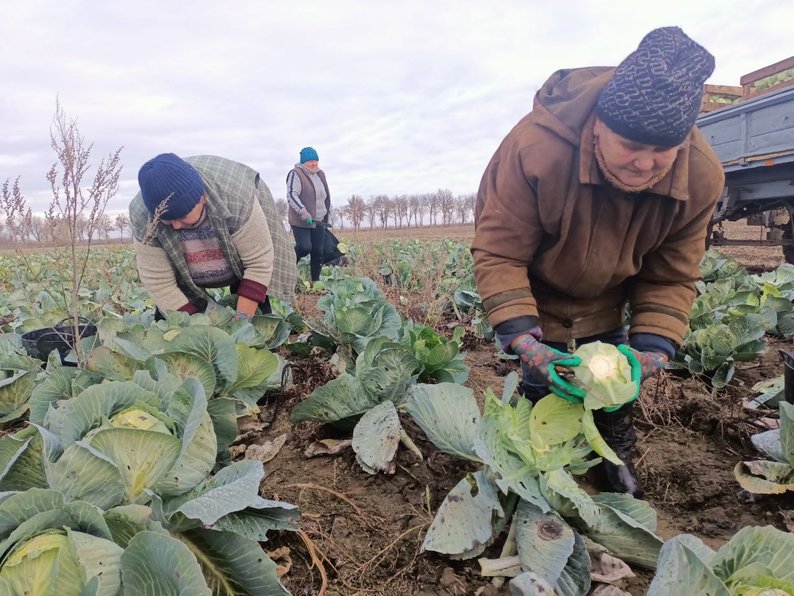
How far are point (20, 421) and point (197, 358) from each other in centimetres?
149

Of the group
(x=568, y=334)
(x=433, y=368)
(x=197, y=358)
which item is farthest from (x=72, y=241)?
(x=568, y=334)

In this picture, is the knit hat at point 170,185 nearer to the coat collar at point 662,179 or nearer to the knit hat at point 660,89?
the coat collar at point 662,179

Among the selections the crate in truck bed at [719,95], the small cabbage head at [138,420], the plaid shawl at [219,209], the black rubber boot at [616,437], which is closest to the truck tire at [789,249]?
the crate in truck bed at [719,95]

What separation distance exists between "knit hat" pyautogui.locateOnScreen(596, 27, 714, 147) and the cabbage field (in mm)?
874

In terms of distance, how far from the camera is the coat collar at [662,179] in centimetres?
192

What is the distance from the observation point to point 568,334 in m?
2.59

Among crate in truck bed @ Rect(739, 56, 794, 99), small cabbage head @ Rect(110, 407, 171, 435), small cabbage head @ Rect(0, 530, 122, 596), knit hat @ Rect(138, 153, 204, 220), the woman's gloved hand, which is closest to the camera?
small cabbage head @ Rect(0, 530, 122, 596)

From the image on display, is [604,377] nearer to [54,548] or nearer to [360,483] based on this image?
[360,483]

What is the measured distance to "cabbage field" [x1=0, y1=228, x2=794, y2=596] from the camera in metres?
1.18

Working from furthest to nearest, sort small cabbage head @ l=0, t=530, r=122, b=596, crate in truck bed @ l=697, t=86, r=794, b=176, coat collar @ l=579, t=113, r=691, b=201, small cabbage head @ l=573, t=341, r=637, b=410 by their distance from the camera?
crate in truck bed @ l=697, t=86, r=794, b=176
coat collar @ l=579, t=113, r=691, b=201
small cabbage head @ l=573, t=341, r=637, b=410
small cabbage head @ l=0, t=530, r=122, b=596

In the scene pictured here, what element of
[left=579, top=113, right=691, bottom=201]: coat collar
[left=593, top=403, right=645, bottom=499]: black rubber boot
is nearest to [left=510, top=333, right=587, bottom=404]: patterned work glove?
[left=593, top=403, right=645, bottom=499]: black rubber boot

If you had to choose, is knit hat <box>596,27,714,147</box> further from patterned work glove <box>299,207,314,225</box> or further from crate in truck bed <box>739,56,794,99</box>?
crate in truck bed <box>739,56,794,99</box>

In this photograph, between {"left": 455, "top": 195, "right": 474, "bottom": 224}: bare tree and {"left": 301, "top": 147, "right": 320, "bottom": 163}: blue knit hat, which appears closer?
{"left": 301, "top": 147, "right": 320, "bottom": 163}: blue knit hat

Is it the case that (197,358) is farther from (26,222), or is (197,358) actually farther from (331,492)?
(26,222)
